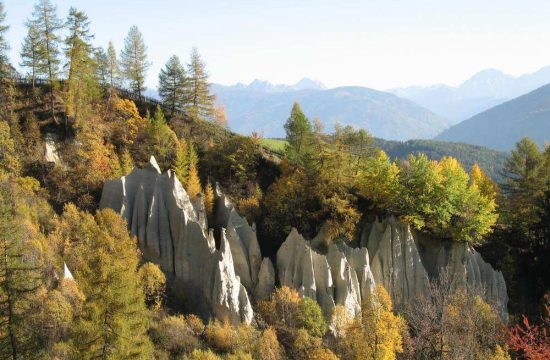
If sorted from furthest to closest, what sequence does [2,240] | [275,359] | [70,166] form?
[70,166], [275,359], [2,240]

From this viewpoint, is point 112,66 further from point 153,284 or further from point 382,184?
point 382,184

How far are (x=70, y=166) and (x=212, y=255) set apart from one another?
19.8 meters

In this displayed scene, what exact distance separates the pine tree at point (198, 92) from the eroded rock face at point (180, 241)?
20824mm

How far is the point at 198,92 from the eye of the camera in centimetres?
6109

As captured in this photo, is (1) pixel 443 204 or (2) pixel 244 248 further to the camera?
(2) pixel 244 248

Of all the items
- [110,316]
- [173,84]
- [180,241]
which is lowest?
[110,316]

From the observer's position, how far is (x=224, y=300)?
115 ft

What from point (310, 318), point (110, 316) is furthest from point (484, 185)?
point (110, 316)

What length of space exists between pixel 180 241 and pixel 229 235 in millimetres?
4322

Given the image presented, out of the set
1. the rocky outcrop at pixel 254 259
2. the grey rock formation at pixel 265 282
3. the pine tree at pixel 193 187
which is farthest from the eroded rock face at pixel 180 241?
the grey rock formation at pixel 265 282

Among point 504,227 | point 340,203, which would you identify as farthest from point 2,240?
point 504,227

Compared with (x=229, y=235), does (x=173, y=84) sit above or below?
above

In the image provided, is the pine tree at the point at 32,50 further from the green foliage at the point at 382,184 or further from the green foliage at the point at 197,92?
the green foliage at the point at 382,184

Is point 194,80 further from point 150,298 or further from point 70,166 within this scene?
point 150,298
